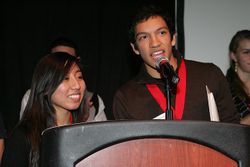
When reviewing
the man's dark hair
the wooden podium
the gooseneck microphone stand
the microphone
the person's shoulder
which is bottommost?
the wooden podium

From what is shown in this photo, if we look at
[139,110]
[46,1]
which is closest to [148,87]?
[139,110]

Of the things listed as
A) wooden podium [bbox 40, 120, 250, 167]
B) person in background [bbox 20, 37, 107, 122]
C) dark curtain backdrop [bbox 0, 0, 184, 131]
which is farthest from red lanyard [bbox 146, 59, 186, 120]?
dark curtain backdrop [bbox 0, 0, 184, 131]

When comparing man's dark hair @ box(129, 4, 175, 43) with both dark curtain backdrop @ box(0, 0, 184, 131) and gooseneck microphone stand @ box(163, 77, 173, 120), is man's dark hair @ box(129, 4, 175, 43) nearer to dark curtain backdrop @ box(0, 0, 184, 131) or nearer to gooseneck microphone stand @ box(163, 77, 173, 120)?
gooseneck microphone stand @ box(163, 77, 173, 120)

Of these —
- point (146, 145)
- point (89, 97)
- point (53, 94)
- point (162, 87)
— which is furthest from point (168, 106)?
point (89, 97)

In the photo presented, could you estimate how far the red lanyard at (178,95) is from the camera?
2055 millimetres

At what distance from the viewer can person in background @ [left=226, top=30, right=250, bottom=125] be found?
274 cm

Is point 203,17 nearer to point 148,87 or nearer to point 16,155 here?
point 148,87

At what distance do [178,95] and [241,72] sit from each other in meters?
1.08

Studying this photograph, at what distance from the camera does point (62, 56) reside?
7.45 feet

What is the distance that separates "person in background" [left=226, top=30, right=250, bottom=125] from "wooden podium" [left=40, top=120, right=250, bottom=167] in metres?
1.90

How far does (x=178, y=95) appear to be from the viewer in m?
2.10

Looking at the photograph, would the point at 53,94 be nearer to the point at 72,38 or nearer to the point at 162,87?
the point at 162,87

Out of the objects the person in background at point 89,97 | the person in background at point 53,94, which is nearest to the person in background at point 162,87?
the person in background at point 53,94

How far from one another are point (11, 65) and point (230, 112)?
2.27 m
